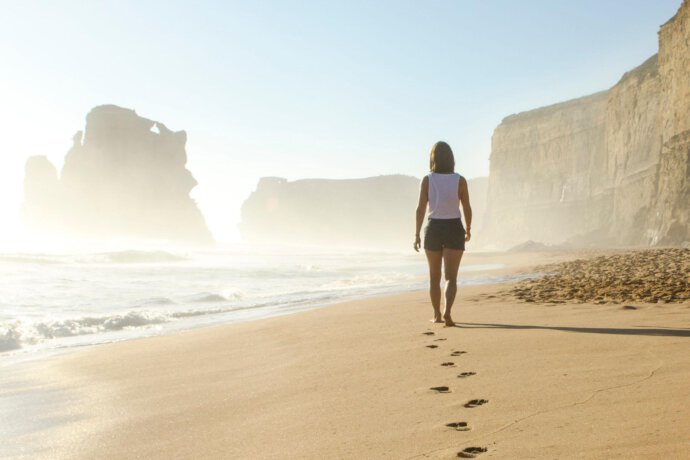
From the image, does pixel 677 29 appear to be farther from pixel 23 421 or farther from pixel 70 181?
pixel 70 181

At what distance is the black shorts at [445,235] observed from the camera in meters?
5.50

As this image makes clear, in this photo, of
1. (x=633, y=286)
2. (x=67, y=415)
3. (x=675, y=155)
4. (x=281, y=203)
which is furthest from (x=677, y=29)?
(x=281, y=203)

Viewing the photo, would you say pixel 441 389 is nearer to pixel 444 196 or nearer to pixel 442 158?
pixel 444 196

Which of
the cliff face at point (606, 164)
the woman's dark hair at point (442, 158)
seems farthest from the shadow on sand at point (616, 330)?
the cliff face at point (606, 164)

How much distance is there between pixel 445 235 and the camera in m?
5.52

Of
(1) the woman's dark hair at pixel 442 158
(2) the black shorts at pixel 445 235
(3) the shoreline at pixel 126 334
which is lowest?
(3) the shoreline at pixel 126 334

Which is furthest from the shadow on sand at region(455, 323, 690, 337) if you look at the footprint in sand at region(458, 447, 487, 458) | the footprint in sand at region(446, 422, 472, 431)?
the footprint in sand at region(458, 447, 487, 458)

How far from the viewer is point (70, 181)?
→ 9256 centimetres

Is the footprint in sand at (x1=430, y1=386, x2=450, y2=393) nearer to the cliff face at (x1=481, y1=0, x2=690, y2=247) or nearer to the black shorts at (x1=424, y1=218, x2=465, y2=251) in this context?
the black shorts at (x1=424, y1=218, x2=465, y2=251)

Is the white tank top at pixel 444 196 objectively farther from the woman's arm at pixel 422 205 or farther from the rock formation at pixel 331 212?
the rock formation at pixel 331 212

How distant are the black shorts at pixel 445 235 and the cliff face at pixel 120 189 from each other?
9032cm

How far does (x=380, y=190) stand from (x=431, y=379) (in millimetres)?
176275

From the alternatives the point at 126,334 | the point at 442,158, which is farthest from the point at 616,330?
the point at 126,334

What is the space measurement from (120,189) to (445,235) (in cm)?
9558
